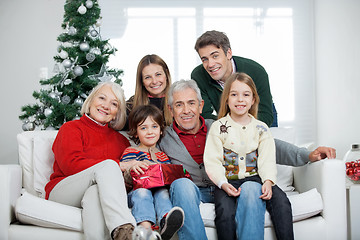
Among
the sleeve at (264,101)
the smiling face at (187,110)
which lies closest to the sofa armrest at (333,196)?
the sleeve at (264,101)

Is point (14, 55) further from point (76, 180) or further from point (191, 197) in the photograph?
point (191, 197)

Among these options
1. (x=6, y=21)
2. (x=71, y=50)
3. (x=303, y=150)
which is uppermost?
(x=6, y=21)

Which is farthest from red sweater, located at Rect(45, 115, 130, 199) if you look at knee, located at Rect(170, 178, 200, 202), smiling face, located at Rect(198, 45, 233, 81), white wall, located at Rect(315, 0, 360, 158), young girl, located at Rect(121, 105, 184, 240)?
white wall, located at Rect(315, 0, 360, 158)

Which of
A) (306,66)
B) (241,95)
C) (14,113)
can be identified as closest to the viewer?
(241,95)

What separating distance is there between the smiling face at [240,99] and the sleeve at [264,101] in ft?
1.31

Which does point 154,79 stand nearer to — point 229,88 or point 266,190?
point 229,88

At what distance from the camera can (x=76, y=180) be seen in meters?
1.92

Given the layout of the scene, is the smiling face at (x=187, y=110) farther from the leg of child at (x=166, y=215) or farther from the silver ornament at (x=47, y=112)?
the silver ornament at (x=47, y=112)

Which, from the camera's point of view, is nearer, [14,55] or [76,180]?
[76,180]

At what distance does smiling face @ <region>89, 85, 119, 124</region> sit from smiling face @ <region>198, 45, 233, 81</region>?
2.19ft

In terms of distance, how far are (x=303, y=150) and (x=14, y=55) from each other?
3.73 m

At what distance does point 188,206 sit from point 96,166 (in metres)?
0.48

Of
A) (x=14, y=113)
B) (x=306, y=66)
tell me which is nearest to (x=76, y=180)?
(x=14, y=113)

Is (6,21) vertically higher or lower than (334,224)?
higher
